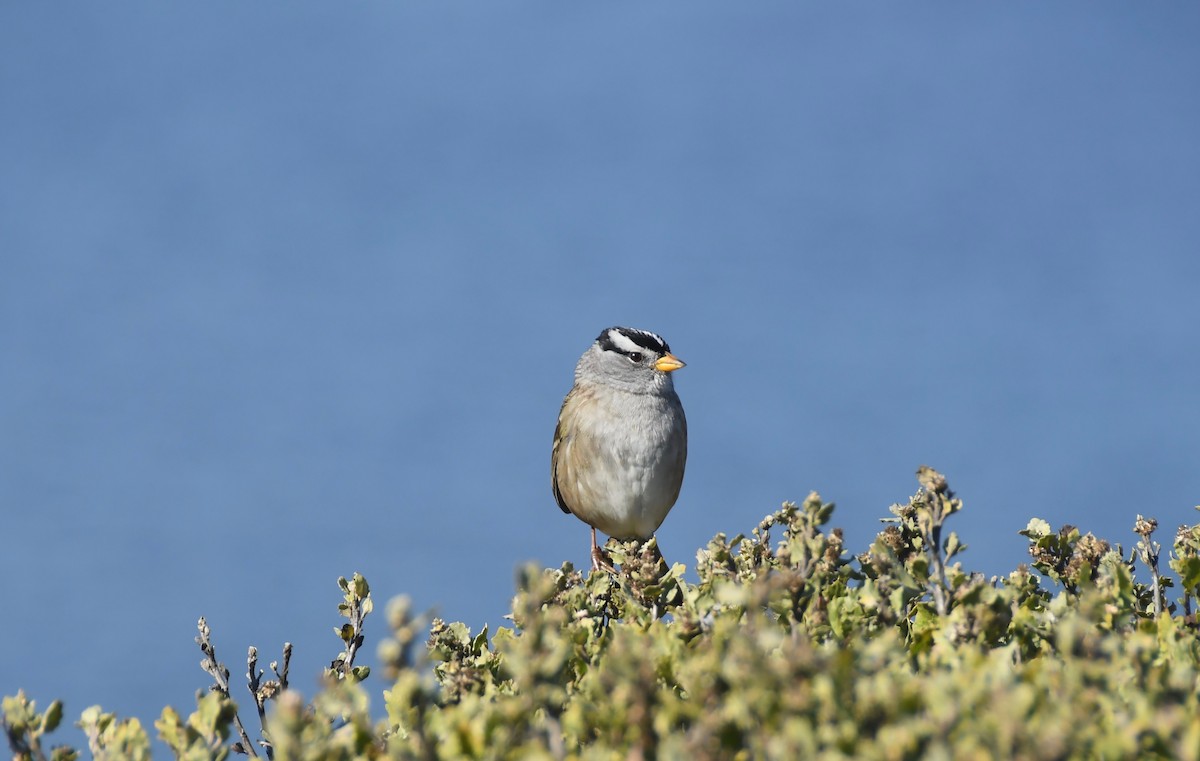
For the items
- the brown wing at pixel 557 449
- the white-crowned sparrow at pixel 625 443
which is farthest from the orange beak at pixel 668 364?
the brown wing at pixel 557 449

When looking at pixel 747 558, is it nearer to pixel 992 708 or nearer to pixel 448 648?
pixel 448 648

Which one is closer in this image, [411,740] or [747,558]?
[411,740]

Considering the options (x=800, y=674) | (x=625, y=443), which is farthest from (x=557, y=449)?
(x=800, y=674)

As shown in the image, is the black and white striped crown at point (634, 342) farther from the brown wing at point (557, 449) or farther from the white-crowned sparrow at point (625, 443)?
the brown wing at point (557, 449)

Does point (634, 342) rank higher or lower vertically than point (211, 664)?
higher

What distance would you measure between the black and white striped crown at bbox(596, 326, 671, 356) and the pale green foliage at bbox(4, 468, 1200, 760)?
5.16 meters

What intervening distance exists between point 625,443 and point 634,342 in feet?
3.38

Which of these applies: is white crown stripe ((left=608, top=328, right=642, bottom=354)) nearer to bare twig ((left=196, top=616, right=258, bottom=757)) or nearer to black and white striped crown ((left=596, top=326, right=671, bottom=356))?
black and white striped crown ((left=596, top=326, right=671, bottom=356))

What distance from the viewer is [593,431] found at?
9930 mm

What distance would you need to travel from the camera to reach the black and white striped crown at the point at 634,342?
10305 millimetres

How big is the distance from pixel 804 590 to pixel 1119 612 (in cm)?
106

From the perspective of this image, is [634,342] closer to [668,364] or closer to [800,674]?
[668,364]

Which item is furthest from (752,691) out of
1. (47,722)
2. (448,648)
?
(448,648)

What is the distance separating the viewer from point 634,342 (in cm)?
1034
